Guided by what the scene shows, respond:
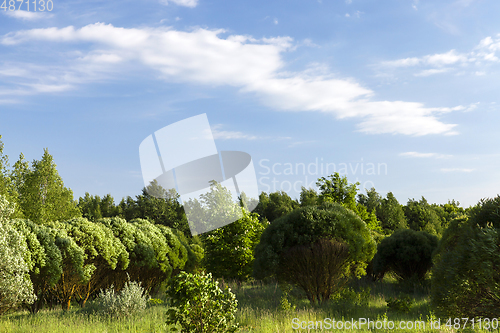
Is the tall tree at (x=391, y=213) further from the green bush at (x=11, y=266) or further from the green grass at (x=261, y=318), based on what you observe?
the green bush at (x=11, y=266)

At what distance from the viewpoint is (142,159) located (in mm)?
13336

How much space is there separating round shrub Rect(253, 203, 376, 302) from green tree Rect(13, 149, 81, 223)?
55.3 ft

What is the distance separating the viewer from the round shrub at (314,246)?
12641 millimetres

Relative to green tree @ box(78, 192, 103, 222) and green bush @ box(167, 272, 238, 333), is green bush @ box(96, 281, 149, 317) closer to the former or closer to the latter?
green bush @ box(167, 272, 238, 333)

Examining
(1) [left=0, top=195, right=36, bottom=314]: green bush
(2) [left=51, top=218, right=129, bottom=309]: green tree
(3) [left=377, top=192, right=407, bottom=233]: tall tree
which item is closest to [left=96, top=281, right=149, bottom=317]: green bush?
(1) [left=0, top=195, right=36, bottom=314]: green bush

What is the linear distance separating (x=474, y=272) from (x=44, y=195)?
24863 millimetres

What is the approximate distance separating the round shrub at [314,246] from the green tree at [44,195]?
16.9m

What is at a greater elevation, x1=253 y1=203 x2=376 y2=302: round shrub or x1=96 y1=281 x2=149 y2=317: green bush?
x1=253 y1=203 x2=376 y2=302: round shrub

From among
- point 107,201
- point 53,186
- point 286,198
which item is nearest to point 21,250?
point 53,186

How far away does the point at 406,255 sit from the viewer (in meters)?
17.8

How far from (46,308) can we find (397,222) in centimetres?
3598

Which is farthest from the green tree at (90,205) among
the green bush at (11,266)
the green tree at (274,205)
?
the green bush at (11,266)

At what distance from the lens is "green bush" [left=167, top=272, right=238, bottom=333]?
6.97m

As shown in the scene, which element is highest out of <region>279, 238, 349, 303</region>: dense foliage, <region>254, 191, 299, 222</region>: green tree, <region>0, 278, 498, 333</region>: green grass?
<region>254, 191, 299, 222</region>: green tree
